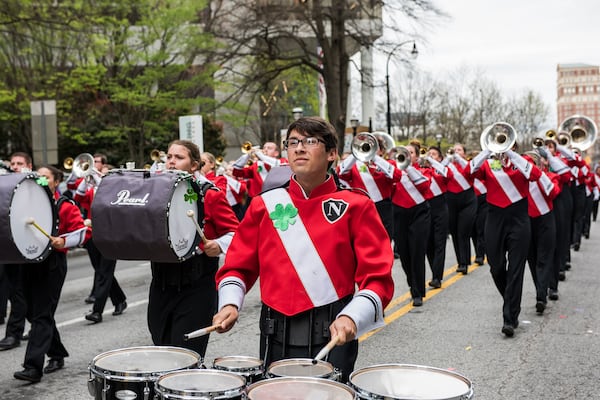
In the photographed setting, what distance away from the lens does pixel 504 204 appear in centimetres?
909

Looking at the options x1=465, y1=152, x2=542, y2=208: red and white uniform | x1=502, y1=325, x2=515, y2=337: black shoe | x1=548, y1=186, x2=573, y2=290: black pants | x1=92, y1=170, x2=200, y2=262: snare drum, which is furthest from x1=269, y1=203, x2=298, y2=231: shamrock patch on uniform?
x1=548, y1=186, x2=573, y2=290: black pants

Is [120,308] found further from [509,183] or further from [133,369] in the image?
[133,369]

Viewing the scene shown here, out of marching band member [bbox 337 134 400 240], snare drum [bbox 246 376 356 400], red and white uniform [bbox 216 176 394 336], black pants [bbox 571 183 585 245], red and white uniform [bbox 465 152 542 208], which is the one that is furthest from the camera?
black pants [bbox 571 183 585 245]

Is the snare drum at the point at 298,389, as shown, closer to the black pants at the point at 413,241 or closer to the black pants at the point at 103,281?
the black pants at the point at 103,281

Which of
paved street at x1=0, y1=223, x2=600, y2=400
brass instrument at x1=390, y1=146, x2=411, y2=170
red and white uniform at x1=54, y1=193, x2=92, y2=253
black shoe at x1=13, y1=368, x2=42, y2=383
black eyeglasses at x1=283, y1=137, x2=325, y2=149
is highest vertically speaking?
black eyeglasses at x1=283, y1=137, x2=325, y2=149

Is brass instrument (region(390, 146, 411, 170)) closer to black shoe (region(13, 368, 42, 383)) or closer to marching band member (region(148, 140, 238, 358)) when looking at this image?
black shoe (region(13, 368, 42, 383))

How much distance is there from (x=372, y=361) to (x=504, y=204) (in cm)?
268

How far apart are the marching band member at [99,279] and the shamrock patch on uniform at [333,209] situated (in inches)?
223

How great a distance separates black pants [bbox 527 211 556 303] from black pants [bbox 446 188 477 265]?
3.73 metres

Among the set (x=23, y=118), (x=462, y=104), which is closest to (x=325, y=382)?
(x=23, y=118)

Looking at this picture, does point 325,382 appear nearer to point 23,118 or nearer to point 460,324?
point 460,324

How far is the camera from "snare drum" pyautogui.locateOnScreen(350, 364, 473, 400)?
10.2 ft

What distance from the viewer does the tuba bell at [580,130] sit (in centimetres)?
1494

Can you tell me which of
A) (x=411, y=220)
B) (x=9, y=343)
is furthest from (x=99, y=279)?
(x=411, y=220)
